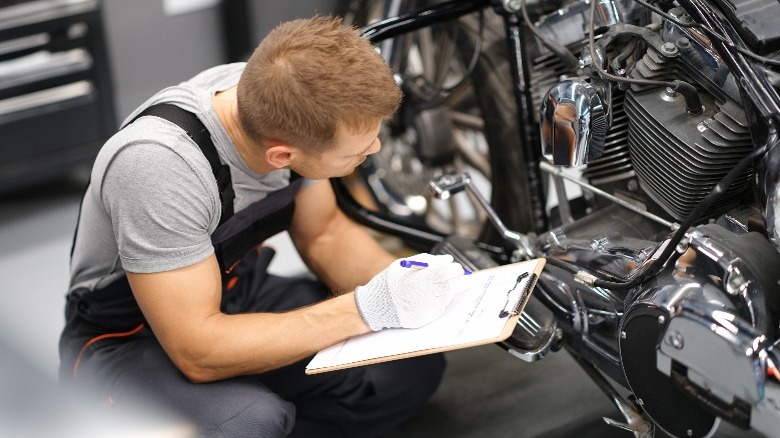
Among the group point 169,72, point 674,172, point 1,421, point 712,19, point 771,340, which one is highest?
point 712,19

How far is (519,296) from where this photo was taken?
1.59 meters

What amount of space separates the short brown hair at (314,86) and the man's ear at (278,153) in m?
0.02

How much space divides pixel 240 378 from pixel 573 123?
2.32ft

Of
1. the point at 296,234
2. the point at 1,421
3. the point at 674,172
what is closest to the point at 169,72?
the point at 296,234

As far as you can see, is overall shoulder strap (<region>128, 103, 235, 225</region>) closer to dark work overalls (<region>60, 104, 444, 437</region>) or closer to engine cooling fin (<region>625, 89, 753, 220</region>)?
dark work overalls (<region>60, 104, 444, 437</region>)

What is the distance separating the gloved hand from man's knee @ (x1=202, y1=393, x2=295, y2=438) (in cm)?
26

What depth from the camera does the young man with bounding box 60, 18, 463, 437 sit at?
1.57 metres

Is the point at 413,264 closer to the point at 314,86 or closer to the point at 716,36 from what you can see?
the point at 314,86

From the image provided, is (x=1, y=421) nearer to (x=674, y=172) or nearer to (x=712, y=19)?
(x=674, y=172)

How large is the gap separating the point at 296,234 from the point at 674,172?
2.59 feet

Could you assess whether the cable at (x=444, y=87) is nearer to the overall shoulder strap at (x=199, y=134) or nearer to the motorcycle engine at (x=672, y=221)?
the motorcycle engine at (x=672, y=221)

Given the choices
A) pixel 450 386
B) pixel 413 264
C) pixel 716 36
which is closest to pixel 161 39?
pixel 450 386

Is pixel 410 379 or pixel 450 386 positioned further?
pixel 450 386

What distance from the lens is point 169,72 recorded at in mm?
3652
